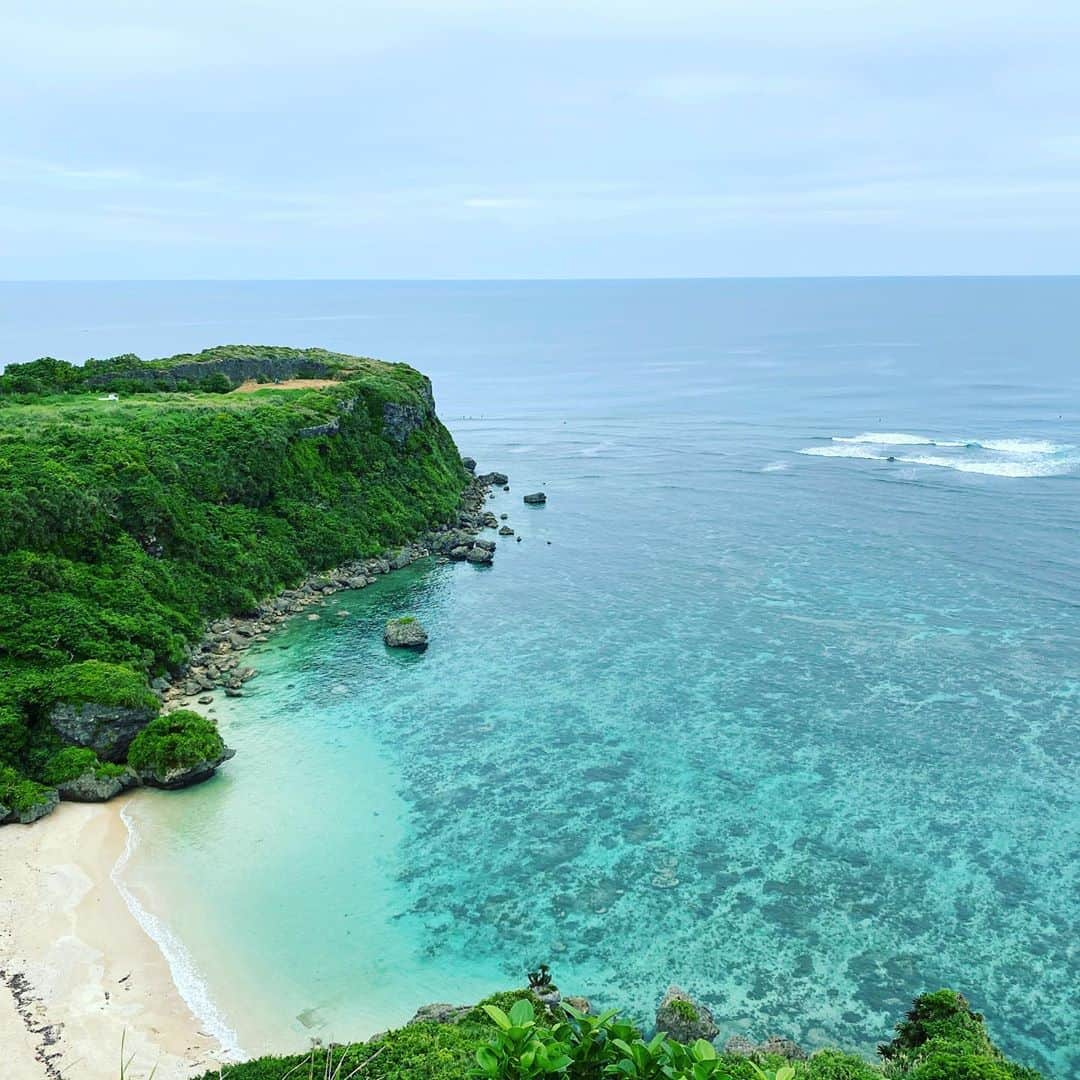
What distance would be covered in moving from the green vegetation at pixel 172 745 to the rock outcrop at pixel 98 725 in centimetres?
69

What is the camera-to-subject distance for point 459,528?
89.1 meters

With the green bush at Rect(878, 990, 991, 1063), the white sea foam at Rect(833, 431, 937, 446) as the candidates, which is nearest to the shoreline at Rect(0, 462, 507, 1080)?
the green bush at Rect(878, 990, 991, 1063)

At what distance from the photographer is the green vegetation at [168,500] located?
48.7 m

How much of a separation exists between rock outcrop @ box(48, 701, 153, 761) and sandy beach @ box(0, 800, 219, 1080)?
4.97 meters

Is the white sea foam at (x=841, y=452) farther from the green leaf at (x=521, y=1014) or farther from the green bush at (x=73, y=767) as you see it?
the green leaf at (x=521, y=1014)

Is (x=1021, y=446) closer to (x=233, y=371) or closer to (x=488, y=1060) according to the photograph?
(x=233, y=371)

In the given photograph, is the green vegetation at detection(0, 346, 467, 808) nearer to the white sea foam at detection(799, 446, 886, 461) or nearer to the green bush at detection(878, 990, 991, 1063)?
the green bush at detection(878, 990, 991, 1063)

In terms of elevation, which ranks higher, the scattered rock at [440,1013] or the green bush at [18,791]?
the green bush at [18,791]

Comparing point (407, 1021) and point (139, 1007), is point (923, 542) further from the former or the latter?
point (139, 1007)

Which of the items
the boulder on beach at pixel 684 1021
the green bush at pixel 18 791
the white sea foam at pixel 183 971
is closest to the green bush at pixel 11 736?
the green bush at pixel 18 791

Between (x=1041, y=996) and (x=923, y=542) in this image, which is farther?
(x=923, y=542)

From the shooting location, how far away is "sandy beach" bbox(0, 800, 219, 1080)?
27.9 metres

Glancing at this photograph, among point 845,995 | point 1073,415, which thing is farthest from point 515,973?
point 1073,415

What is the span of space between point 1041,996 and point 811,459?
93.4 m
